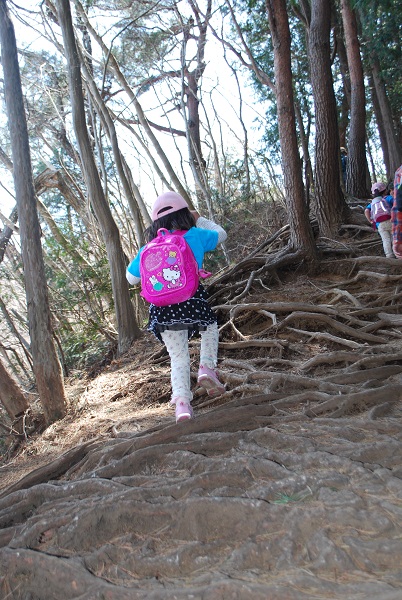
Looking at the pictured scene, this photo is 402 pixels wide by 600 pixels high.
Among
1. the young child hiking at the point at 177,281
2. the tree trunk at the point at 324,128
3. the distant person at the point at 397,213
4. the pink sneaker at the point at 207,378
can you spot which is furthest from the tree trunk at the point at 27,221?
the tree trunk at the point at 324,128

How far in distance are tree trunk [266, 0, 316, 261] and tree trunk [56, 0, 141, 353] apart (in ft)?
8.04

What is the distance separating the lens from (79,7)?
9.57 metres

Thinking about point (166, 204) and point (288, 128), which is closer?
point (166, 204)

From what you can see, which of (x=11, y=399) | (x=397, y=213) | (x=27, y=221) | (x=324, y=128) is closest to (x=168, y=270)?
(x=397, y=213)

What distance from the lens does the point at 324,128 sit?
7.39 meters

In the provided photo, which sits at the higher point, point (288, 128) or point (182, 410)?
point (288, 128)

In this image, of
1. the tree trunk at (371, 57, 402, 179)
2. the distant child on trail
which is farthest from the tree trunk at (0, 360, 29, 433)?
the tree trunk at (371, 57, 402, 179)

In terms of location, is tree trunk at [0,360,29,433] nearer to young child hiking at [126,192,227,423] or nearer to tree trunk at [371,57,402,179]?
young child hiking at [126,192,227,423]

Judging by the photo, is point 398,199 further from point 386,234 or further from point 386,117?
point 386,117

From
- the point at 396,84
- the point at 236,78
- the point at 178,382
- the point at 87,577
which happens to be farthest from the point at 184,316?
the point at 396,84

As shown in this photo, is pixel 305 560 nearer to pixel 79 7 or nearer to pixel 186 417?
pixel 186 417

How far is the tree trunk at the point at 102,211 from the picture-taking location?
22.0 ft

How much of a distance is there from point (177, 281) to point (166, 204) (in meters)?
0.51

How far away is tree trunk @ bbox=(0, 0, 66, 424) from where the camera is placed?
4699 millimetres
